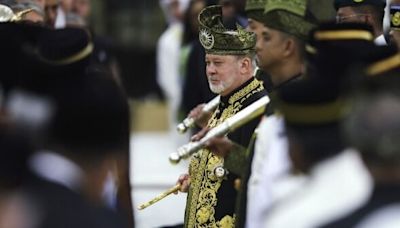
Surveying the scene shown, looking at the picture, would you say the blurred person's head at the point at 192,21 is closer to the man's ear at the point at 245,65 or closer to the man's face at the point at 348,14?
the man's face at the point at 348,14

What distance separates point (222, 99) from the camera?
5.50 metres

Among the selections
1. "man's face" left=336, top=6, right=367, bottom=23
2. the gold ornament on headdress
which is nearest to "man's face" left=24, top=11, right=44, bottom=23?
"man's face" left=336, top=6, right=367, bottom=23

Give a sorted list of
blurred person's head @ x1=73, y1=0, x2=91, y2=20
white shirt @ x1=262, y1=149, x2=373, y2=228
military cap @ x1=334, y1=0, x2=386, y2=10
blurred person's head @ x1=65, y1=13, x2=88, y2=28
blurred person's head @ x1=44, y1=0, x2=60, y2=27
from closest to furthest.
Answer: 1. white shirt @ x1=262, y1=149, x2=373, y2=228
2. military cap @ x1=334, y1=0, x2=386, y2=10
3. blurred person's head @ x1=44, y1=0, x2=60, y2=27
4. blurred person's head @ x1=65, y1=13, x2=88, y2=28
5. blurred person's head @ x1=73, y1=0, x2=91, y2=20

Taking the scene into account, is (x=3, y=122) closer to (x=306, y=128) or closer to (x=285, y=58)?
(x=306, y=128)

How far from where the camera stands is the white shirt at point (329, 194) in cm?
318

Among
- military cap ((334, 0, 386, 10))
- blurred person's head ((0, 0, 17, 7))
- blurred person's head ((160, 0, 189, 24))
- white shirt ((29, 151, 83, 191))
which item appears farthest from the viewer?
blurred person's head ((160, 0, 189, 24))

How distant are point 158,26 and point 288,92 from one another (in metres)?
16.6

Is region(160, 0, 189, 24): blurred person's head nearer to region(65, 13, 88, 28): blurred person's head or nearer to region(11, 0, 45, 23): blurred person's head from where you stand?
region(65, 13, 88, 28): blurred person's head

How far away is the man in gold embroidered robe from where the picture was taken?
17.8ft

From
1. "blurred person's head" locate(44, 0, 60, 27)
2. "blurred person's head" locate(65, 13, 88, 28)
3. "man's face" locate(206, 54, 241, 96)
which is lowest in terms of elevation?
"blurred person's head" locate(65, 13, 88, 28)

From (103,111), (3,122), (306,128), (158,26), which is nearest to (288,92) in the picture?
(306,128)

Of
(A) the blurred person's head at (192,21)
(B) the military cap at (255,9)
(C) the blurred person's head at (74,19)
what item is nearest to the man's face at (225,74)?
(B) the military cap at (255,9)

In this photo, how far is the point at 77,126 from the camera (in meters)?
3.42

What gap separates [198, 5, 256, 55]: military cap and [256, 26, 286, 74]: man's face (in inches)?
18.4
